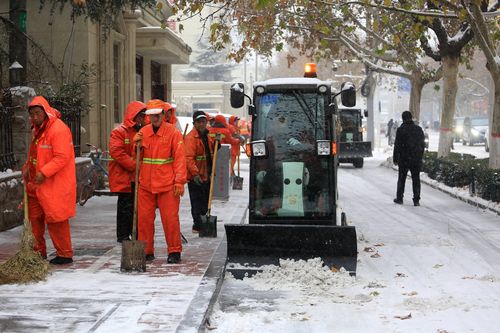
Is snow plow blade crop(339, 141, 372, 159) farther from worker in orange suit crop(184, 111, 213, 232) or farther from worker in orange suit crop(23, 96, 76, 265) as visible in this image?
worker in orange suit crop(23, 96, 76, 265)

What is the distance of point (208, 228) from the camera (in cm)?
1118

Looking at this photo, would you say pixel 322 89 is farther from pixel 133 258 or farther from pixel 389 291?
pixel 133 258

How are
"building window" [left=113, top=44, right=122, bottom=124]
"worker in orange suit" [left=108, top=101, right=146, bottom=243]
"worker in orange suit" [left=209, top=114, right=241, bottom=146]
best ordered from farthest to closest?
"building window" [left=113, top=44, right=122, bottom=124] → "worker in orange suit" [left=209, top=114, right=241, bottom=146] → "worker in orange suit" [left=108, top=101, right=146, bottom=243]

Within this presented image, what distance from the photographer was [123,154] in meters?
10.1

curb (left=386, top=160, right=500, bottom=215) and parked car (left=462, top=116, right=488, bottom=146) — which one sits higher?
parked car (left=462, top=116, right=488, bottom=146)

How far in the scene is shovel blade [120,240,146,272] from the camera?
8523mm

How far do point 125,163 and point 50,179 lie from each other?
5.11 ft

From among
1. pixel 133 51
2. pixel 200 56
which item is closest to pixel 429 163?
pixel 133 51

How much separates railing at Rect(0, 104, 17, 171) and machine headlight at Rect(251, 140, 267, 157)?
14.7 ft

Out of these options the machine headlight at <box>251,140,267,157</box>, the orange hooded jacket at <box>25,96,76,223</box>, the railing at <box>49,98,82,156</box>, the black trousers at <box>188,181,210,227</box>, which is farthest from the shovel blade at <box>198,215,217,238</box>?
the railing at <box>49,98,82,156</box>

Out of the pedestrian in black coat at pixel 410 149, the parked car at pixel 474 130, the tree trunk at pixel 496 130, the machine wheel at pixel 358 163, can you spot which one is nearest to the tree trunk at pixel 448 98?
the machine wheel at pixel 358 163

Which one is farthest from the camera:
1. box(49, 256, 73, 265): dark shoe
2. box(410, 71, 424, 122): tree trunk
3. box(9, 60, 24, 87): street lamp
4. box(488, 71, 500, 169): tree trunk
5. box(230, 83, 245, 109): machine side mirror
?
box(410, 71, 424, 122): tree trunk

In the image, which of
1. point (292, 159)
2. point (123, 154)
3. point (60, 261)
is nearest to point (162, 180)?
point (123, 154)

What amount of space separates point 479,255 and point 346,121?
19.7 m
